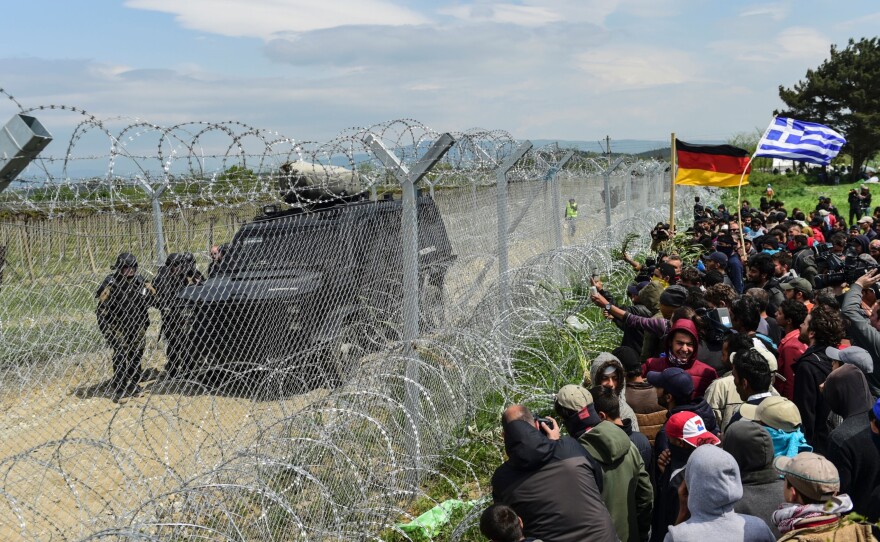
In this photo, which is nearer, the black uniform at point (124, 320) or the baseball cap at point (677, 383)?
the baseball cap at point (677, 383)

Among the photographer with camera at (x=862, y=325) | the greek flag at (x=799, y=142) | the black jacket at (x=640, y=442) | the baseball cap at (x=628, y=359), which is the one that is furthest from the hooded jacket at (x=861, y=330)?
the greek flag at (x=799, y=142)

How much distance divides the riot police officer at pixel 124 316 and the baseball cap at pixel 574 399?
3719 mm

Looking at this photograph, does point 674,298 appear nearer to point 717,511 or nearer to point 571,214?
point 717,511

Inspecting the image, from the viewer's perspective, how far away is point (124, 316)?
6.62 meters

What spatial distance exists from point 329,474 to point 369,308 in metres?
2.31

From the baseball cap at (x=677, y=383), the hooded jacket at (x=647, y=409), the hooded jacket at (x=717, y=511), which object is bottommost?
the hooded jacket at (x=647, y=409)

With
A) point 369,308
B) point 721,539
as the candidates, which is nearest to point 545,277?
point 369,308

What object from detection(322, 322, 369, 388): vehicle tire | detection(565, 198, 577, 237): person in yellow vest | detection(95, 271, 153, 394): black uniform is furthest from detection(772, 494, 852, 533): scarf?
detection(565, 198, 577, 237): person in yellow vest

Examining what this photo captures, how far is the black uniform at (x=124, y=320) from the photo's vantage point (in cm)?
641

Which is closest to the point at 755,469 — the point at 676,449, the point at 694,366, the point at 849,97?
the point at 676,449

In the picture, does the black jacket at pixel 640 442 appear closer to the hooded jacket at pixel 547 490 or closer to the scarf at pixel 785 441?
the scarf at pixel 785 441

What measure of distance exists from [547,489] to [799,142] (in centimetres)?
1139

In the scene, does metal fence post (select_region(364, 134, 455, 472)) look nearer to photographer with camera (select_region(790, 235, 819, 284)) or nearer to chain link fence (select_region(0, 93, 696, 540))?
chain link fence (select_region(0, 93, 696, 540))

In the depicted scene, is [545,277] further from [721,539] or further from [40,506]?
[721,539]
